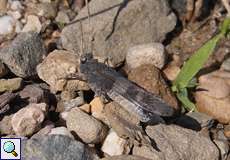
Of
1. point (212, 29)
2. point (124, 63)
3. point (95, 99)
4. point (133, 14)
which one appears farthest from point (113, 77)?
point (212, 29)

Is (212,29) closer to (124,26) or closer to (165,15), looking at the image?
(165,15)

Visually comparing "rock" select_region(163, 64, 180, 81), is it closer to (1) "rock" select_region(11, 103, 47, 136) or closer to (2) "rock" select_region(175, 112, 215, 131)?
(2) "rock" select_region(175, 112, 215, 131)

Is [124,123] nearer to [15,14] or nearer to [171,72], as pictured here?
[171,72]

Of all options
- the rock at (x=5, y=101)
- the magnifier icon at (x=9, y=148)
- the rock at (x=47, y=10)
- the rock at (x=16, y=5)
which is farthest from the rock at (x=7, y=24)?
the magnifier icon at (x=9, y=148)

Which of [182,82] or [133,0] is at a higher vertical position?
[133,0]

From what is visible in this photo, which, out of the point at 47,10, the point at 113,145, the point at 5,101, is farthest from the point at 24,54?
the point at 113,145

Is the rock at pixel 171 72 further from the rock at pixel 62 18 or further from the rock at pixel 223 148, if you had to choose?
the rock at pixel 62 18
